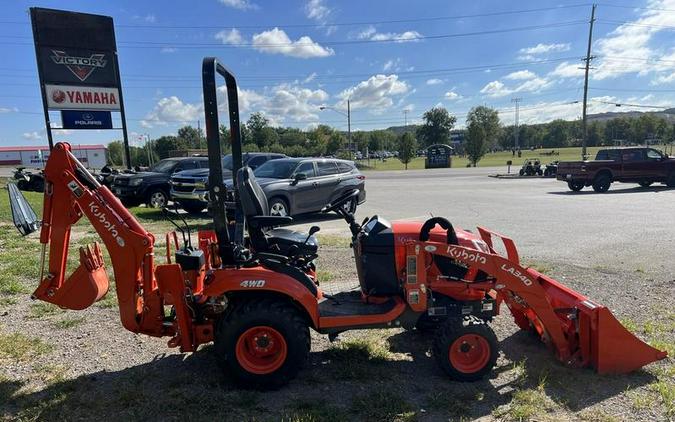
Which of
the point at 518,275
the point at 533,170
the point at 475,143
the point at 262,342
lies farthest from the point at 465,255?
the point at 475,143

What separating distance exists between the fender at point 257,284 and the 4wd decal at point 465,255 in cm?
114

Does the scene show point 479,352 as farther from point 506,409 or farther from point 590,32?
point 590,32

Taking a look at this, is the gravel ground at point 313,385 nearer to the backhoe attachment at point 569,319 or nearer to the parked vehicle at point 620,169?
the backhoe attachment at point 569,319

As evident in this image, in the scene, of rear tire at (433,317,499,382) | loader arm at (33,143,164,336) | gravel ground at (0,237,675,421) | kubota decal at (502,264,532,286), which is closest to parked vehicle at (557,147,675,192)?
gravel ground at (0,237,675,421)

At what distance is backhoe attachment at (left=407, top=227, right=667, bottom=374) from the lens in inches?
135

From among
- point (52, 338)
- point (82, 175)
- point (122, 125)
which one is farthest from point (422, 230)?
point (122, 125)

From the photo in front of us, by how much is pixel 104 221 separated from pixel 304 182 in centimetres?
845

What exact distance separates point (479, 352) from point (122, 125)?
18.3 meters

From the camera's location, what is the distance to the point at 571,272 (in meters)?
6.34

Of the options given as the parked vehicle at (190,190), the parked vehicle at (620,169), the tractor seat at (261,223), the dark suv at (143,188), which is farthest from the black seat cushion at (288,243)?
the parked vehicle at (620,169)

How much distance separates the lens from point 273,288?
130 inches

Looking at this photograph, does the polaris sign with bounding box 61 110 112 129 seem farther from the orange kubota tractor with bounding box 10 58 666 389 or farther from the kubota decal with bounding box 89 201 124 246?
the kubota decal with bounding box 89 201 124 246

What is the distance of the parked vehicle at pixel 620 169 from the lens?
18.8m

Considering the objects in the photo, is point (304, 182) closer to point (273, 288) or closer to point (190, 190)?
point (190, 190)
